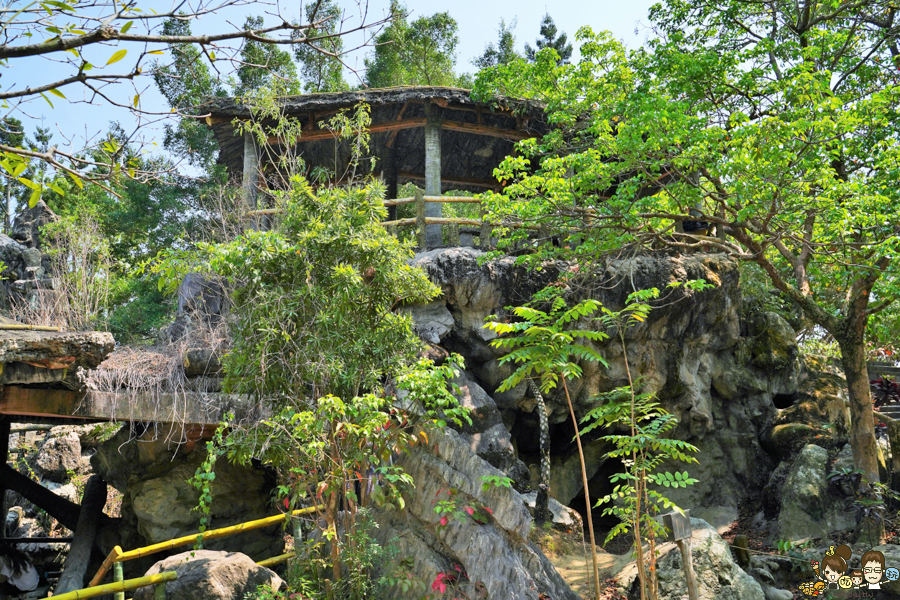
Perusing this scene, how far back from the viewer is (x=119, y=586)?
4953 millimetres

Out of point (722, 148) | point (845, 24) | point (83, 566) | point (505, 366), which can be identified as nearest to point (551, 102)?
point (722, 148)

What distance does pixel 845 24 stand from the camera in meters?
10.9

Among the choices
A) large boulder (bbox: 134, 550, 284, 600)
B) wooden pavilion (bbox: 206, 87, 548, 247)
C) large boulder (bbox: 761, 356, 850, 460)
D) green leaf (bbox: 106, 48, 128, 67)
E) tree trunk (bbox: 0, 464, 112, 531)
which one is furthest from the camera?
large boulder (bbox: 761, 356, 850, 460)

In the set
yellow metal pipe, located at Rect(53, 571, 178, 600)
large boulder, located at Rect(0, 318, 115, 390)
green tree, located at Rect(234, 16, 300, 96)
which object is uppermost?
green tree, located at Rect(234, 16, 300, 96)

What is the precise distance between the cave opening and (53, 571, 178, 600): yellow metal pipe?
38.5 feet

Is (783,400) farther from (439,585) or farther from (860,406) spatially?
(439,585)

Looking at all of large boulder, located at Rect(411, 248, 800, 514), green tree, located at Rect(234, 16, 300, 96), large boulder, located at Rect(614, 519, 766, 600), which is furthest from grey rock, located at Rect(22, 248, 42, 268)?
large boulder, located at Rect(614, 519, 766, 600)

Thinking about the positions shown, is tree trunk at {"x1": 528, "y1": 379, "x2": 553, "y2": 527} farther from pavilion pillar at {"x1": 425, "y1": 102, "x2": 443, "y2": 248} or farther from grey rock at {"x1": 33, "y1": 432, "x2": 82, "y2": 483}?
grey rock at {"x1": 33, "y1": 432, "x2": 82, "y2": 483}

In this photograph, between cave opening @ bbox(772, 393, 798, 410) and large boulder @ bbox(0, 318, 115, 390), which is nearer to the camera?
large boulder @ bbox(0, 318, 115, 390)

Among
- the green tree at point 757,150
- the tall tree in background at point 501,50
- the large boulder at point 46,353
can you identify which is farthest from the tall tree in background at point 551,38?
the large boulder at point 46,353
